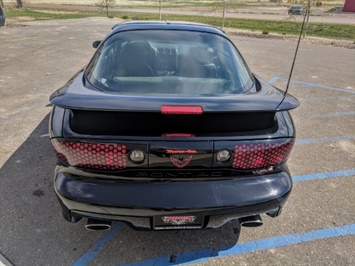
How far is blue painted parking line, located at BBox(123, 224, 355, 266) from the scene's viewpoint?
221 cm

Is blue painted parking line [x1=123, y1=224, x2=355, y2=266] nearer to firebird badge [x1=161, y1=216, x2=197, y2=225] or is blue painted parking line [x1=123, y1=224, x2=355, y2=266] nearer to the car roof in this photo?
→ firebird badge [x1=161, y1=216, x2=197, y2=225]

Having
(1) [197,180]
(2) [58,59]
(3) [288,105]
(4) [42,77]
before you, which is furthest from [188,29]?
(2) [58,59]

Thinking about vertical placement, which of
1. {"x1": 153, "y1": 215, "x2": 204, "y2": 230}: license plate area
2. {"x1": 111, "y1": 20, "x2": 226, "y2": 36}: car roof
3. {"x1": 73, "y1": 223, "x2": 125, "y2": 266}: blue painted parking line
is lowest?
{"x1": 73, "y1": 223, "x2": 125, "y2": 266}: blue painted parking line

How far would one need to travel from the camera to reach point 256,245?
238 cm

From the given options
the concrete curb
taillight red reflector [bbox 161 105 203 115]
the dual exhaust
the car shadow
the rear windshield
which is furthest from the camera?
the rear windshield

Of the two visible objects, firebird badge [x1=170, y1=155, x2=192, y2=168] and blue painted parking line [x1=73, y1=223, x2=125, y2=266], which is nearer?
firebird badge [x1=170, y1=155, x2=192, y2=168]

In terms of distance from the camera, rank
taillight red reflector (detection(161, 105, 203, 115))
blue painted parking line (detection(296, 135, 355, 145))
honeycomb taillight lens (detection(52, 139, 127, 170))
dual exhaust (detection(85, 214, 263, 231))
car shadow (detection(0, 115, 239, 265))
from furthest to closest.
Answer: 1. blue painted parking line (detection(296, 135, 355, 145))
2. car shadow (detection(0, 115, 239, 265))
3. dual exhaust (detection(85, 214, 263, 231))
4. honeycomb taillight lens (detection(52, 139, 127, 170))
5. taillight red reflector (detection(161, 105, 203, 115))

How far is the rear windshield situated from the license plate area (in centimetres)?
94

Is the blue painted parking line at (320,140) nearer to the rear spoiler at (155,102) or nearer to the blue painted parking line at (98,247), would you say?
the rear spoiler at (155,102)

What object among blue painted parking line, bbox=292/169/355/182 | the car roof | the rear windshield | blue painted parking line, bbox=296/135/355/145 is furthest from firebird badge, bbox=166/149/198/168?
blue painted parking line, bbox=296/135/355/145

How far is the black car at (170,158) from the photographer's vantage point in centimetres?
181

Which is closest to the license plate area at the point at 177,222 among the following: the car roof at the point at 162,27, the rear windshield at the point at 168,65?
the rear windshield at the point at 168,65

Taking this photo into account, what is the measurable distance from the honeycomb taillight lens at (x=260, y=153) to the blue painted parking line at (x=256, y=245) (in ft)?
2.57

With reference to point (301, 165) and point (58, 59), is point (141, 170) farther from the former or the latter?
point (58, 59)
